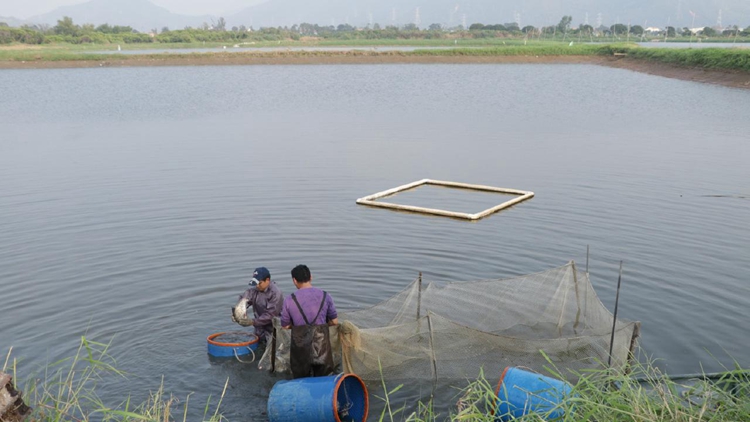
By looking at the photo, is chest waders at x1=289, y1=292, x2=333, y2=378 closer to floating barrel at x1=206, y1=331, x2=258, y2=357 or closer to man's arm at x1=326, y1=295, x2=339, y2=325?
man's arm at x1=326, y1=295, x2=339, y2=325

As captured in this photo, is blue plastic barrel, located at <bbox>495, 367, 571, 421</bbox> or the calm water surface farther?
the calm water surface

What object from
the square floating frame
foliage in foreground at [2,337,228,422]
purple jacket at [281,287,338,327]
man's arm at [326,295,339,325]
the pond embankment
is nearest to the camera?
foliage in foreground at [2,337,228,422]

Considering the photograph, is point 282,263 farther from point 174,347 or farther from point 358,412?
point 358,412

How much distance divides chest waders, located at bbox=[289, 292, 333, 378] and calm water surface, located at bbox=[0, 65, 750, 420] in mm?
810

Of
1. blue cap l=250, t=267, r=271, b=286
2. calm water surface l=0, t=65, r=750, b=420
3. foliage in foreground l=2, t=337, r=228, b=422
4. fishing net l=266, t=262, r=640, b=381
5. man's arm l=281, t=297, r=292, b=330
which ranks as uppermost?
blue cap l=250, t=267, r=271, b=286

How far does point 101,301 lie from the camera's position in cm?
1127

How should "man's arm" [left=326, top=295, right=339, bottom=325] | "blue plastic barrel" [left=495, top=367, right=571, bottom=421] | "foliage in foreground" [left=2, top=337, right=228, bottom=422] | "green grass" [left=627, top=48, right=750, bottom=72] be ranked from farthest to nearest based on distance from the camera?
"green grass" [left=627, top=48, right=750, bottom=72] → "man's arm" [left=326, top=295, right=339, bottom=325] → "foliage in foreground" [left=2, top=337, right=228, bottom=422] → "blue plastic barrel" [left=495, top=367, right=571, bottom=421]

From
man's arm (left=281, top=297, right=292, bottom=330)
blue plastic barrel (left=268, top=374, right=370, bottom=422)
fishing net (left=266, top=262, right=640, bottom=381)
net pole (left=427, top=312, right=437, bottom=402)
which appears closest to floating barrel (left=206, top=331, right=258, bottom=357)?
fishing net (left=266, top=262, right=640, bottom=381)

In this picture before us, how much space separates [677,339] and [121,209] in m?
12.8

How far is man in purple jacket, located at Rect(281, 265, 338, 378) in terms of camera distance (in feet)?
24.7

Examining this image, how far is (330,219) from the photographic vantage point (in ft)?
52.1

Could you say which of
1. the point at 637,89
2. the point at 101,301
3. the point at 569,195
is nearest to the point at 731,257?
the point at 569,195

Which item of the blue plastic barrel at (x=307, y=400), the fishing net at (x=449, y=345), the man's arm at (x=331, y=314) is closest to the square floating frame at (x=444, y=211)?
the fishing net at (x=449, y=345)

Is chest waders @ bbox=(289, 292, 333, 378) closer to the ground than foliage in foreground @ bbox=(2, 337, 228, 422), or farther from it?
farther from it
